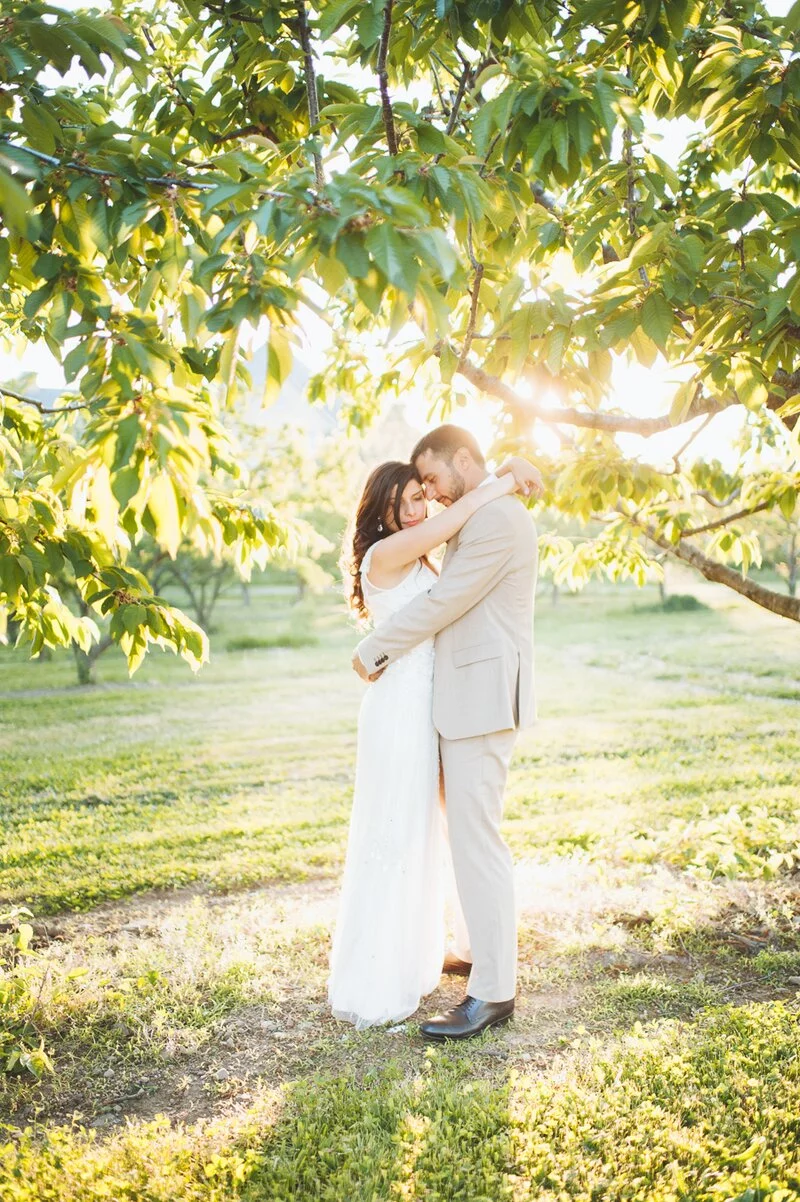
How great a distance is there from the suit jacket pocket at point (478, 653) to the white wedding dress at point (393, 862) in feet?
0.79

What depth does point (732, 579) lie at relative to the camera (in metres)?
5.01

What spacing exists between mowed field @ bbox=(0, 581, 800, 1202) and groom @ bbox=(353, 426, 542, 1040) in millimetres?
232

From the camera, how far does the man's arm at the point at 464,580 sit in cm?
340

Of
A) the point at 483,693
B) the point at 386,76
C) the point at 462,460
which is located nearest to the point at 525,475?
the point at 462,460

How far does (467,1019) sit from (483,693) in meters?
1.29

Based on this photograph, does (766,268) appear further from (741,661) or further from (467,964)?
(741,661)

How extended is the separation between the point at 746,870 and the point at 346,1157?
125 inches

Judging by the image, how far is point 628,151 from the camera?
2.90 metres

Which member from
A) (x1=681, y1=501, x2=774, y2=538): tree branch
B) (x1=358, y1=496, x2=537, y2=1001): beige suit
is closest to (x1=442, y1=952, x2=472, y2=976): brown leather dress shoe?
(x1=358, y1=496, x2=537, y2=1001): beige suit

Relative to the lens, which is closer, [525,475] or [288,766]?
[525,475]

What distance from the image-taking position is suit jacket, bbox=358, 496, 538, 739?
3416 millimetres

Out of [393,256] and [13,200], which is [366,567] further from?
[13,200]

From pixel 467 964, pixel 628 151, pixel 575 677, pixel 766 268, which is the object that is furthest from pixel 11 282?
pixel 575 677

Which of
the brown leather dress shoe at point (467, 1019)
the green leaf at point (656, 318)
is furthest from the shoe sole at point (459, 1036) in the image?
the green leaf at point (656, 318)
